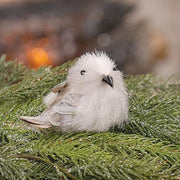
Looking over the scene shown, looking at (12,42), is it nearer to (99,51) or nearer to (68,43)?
(68,43)

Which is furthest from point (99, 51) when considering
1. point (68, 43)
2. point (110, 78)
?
point (68, 43)

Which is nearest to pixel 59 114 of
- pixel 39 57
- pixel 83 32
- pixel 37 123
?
pixel 37 123

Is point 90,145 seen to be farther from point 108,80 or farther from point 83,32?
point 83,32

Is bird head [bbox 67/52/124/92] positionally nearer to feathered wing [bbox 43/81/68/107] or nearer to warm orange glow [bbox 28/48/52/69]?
feathered wing [bbox 43/81/68/107]

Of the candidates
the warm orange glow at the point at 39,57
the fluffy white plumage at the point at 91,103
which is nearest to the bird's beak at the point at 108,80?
the fluffy white plumage at the point at 91,103

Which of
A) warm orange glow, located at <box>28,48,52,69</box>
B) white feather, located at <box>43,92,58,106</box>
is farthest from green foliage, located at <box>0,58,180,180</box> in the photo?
warm orange glow, located at <box>28,48,52,69</box>

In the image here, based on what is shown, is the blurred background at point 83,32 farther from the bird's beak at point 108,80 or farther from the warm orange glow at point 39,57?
the bird's beak at point 108,80
